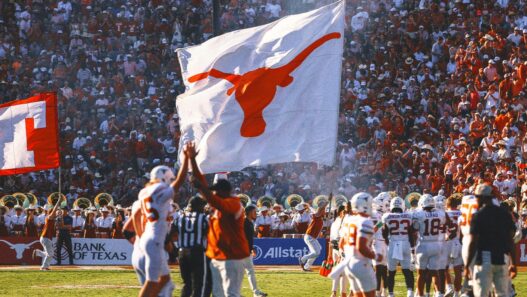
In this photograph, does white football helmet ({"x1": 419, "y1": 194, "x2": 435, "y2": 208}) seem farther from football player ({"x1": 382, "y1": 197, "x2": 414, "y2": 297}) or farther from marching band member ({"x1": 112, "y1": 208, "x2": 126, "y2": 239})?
marching band member ({"x1": 112, "y1": 208, "x2": 126, "y2": 239})

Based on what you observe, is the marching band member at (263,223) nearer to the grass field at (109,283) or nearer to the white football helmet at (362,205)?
the grass field at (109,283)

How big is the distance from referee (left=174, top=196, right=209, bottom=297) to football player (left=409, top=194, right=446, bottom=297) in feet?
13.3

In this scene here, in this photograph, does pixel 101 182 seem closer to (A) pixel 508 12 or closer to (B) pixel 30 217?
(B) pixel 30 217

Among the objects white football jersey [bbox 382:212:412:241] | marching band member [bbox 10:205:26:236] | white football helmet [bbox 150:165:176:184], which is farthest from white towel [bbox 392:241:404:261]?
marching band member [bbox 10:205:26:236]

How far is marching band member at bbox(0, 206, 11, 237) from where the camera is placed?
30.9 metres

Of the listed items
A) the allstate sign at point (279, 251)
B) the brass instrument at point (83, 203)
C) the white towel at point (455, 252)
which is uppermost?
the brass instrument at point (83, 203)

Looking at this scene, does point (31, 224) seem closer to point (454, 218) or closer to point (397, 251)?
point (397, 251)

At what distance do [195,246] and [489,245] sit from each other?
3.72 m

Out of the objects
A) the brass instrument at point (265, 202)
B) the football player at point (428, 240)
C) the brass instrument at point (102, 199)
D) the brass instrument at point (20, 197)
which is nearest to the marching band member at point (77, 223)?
the brass instrument at point (102, 199)

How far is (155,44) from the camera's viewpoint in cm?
3891

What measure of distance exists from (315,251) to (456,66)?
10.9 meters

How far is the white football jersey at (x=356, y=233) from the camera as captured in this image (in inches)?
518

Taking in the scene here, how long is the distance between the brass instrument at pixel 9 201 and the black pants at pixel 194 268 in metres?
18.1

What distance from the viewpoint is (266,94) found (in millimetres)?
17938
